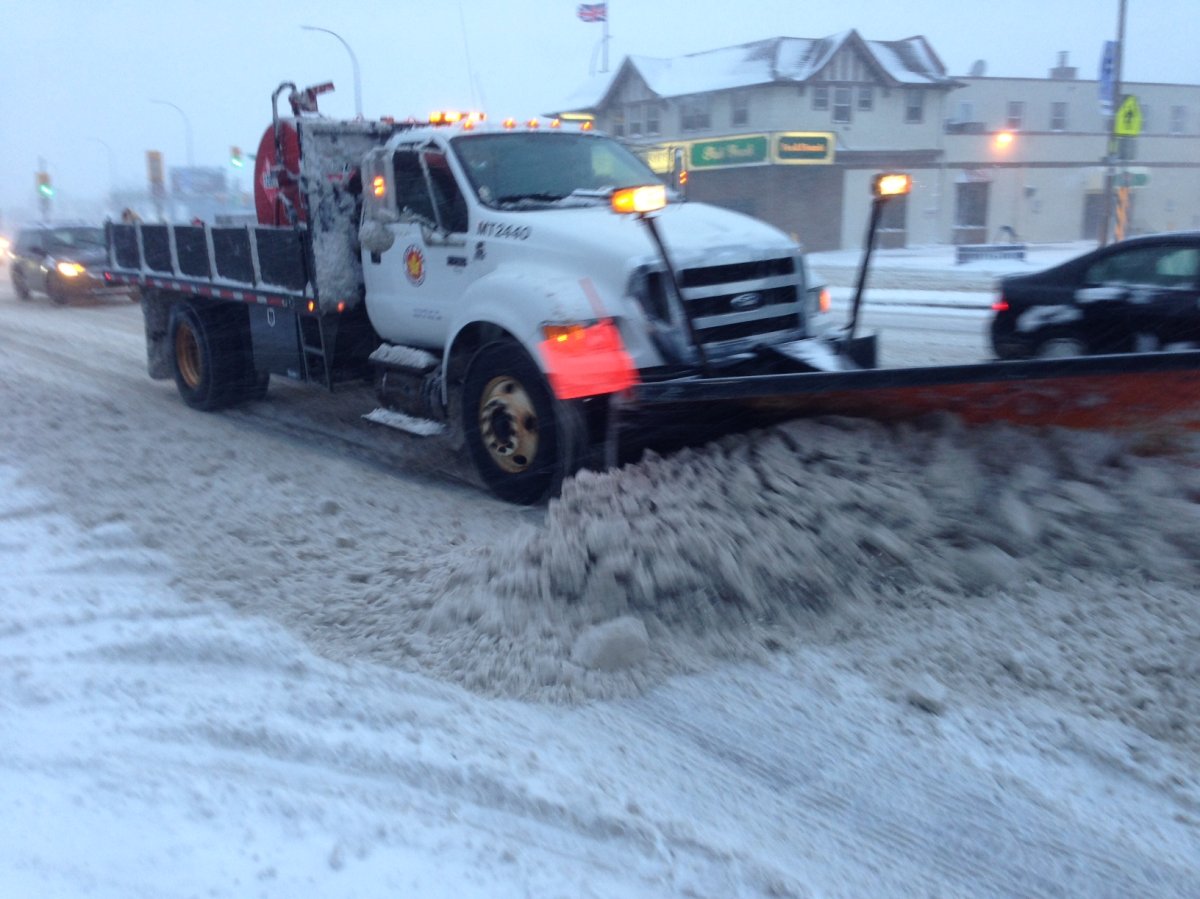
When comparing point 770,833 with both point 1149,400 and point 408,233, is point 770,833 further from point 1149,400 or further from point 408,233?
point 408,233

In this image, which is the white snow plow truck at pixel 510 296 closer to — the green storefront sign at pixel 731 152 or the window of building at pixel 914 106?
the green storefront sign at pixel 731 152

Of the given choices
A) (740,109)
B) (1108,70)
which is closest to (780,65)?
(740,109)

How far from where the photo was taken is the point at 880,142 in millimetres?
42812

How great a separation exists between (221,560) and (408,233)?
2.97 m

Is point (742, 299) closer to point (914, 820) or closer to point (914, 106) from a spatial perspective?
point (914, 820)

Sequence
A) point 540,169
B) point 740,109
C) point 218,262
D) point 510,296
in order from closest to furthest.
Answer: point 510,296
point 540,169
point 218,262
point 740,109

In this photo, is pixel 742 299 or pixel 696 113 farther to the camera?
pixel 696 113

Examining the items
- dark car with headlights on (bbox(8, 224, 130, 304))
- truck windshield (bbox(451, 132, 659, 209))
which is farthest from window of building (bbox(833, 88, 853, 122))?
truck windshield (bbox(451, 132, 659, 209))

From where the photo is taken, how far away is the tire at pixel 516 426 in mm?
5965

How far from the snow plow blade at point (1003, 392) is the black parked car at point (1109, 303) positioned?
15.0ft

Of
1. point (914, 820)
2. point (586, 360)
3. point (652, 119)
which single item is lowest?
point (914, 820)

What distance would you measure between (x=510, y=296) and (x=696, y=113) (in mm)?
39342

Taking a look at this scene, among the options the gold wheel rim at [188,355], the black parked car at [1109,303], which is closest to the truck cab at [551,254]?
the gold wheel rim at [188,355]

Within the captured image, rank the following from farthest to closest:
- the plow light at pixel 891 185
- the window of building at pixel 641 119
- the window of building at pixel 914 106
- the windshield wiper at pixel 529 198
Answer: the window of building at pixel 641 119
the window of building at pixel 914 106
the windshield wiper at pixel 529 198
the plow light at pixel 891 185
